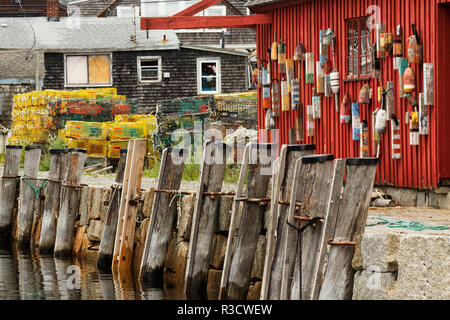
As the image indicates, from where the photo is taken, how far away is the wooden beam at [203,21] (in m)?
17.3

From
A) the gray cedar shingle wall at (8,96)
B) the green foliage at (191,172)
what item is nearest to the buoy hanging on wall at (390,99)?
the green foliage at (191,172)

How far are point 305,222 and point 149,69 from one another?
31380mm

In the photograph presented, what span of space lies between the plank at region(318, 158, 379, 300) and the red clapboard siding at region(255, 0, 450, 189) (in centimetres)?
497

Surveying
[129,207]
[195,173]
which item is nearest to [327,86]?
[129,207]

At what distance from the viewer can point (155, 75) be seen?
131ft

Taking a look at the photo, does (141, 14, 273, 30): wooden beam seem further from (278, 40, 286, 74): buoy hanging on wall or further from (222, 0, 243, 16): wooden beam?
(222, 0, 243, 16): wooden beam

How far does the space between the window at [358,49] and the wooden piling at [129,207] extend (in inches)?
143

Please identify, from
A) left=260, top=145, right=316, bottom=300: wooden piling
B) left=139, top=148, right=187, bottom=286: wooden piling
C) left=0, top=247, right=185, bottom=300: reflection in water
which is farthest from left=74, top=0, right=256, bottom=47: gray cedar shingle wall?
left=260, top=145, right=316, bottom=300: wooden piling

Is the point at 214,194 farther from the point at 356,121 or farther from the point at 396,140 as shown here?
the point at 356,121

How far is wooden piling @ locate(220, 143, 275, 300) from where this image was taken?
10.9 m

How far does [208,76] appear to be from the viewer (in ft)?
132

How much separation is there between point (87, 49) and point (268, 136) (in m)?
22.5

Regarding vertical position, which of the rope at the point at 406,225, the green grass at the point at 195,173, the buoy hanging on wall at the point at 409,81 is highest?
the buoy hanging on wall at the point at 409,81

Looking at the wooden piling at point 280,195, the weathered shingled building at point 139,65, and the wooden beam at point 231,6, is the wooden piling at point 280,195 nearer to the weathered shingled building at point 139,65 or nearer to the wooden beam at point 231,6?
the weathered shingled building at point 139,65
